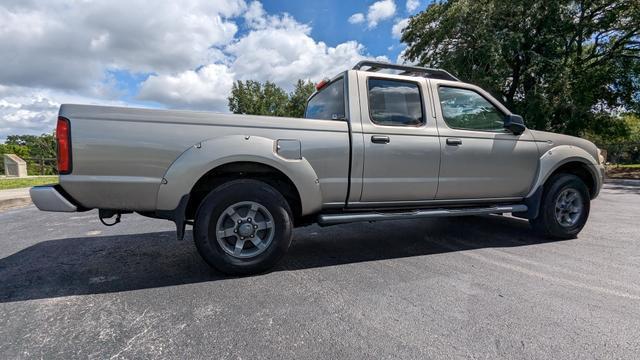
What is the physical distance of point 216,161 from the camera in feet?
9.21

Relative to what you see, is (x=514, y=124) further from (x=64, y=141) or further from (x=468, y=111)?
(x=64, y=141)

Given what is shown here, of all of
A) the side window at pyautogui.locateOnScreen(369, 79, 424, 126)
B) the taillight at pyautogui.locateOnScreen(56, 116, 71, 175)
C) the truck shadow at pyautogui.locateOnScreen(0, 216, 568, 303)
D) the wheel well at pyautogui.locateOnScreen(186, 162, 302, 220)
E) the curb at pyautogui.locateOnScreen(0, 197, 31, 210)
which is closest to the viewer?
the taillight at pyautogui.locateOnScreen(56, 116, 71, 175)

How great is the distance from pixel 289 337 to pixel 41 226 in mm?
5198

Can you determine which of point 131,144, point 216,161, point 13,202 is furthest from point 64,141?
point 13,202

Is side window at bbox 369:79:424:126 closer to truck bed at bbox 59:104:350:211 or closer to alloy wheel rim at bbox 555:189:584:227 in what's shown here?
truck bed at bbox 59:104:350:211

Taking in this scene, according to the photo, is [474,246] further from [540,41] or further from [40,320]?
[540,41]

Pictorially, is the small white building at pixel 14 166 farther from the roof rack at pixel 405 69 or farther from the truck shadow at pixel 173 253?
the roof rack at pixel 405 69

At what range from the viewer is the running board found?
3203 millimetres

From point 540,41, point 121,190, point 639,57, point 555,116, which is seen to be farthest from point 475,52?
point 121,190

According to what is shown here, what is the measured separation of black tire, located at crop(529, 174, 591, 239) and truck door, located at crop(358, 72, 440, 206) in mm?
1642

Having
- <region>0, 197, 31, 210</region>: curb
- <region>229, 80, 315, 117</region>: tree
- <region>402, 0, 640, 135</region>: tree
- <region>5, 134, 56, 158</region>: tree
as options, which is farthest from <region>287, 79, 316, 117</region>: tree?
<region>5, 134, 56, 158</region>: tree

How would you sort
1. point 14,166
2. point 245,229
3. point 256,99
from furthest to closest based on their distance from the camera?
point 256,99 < point 14,166 < point 245,229

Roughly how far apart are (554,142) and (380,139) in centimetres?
252

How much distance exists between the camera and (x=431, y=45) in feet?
63.5
